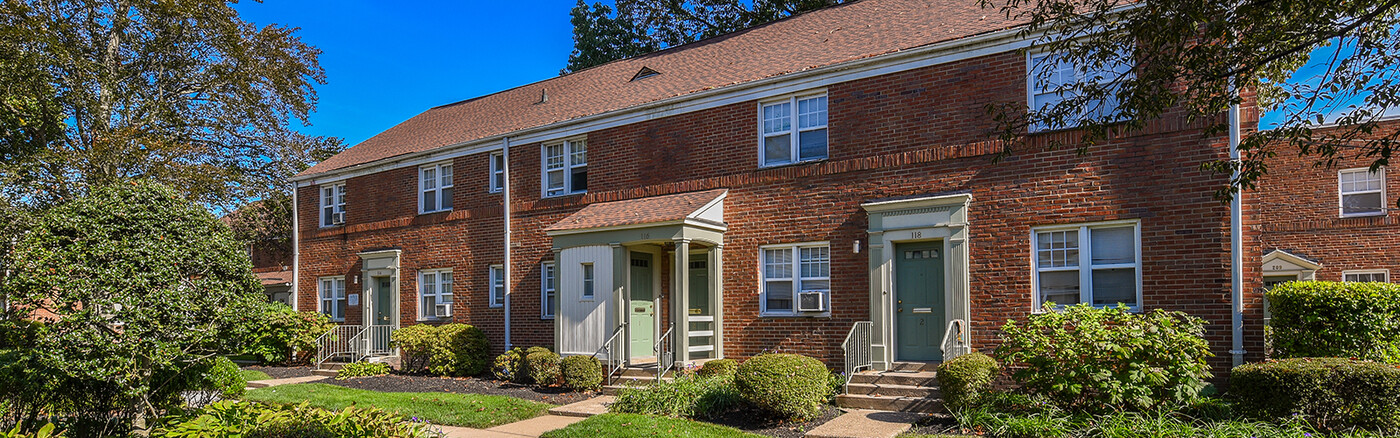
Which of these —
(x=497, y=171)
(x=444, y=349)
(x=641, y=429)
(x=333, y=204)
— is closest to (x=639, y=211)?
(x=497, y=171)

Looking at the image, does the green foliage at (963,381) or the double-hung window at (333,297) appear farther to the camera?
the double-hung window at (333,297)

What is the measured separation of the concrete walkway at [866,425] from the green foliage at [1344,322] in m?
4.35

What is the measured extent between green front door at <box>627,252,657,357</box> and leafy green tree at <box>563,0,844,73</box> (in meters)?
18.1

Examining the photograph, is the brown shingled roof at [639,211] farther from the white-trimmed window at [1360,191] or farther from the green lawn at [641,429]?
the white-trimmed window at [1360,191]

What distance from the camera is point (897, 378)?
11.7m

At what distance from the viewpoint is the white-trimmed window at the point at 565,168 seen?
56.4 feet

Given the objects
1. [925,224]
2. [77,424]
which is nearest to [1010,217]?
[925,224]

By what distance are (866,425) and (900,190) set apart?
3.99 metres

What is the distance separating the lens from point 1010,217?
11.8 metres

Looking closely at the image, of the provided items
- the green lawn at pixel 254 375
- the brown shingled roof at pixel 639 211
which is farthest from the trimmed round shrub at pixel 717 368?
the green lawn at pixel 254 375

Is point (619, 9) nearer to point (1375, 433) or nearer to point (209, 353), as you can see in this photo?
point (209, 353)

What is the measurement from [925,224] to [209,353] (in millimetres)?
9023

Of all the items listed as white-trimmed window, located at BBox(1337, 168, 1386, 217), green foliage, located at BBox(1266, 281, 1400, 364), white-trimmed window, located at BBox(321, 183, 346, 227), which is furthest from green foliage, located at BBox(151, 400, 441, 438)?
white-trimmed window, located at BBox(1337, 168, 1386, 217)

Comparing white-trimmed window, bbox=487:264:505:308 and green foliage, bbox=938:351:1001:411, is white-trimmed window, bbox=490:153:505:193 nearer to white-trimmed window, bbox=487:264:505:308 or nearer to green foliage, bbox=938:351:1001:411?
white-trimmed window, bbox=487:264:505:308
